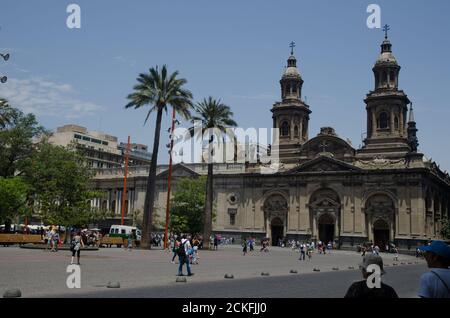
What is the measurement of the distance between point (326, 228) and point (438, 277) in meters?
72.7

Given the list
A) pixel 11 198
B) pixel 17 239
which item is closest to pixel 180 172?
pixel 11 198

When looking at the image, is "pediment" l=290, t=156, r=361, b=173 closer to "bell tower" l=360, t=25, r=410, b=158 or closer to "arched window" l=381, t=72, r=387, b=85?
"bell tower" l=360, t=25, r=410, b=158

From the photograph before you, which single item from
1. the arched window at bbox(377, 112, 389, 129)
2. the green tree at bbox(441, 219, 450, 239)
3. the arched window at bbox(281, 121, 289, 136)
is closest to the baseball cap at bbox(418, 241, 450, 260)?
the green tree at bbox(441, 219, 450, 239)

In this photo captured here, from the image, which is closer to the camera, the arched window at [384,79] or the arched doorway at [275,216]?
the arched window at [384,79]

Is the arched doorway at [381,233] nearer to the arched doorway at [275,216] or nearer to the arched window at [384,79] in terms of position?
the arched doorway at [275,216]

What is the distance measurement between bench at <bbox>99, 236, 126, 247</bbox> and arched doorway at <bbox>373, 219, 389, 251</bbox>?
114 feet

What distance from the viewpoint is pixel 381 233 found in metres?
72.8

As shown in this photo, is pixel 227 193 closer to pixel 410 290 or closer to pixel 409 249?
pixel 409 249

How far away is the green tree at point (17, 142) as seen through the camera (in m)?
66.4

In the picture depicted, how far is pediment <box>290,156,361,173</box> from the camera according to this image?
74875 mm

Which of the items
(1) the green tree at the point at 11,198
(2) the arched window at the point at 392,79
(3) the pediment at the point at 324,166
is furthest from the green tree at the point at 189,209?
(2) the arched window at the point at 392,79

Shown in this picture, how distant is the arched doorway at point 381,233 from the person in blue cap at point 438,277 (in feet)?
226
